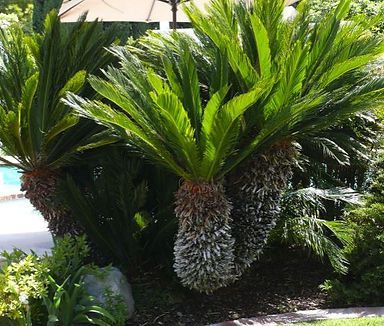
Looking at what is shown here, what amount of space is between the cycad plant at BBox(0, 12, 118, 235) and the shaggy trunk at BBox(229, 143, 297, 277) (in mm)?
1259

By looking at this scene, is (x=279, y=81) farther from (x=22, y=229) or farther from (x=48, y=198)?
(x=22, y=229)

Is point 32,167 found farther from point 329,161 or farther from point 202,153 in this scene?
point 329,161

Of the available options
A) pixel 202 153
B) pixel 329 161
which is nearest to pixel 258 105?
pixel 202 153

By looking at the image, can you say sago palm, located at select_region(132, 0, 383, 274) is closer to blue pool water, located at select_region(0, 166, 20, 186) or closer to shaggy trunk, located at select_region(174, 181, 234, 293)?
shaggy trunk, located at select_region(174, 181, 234, 293)

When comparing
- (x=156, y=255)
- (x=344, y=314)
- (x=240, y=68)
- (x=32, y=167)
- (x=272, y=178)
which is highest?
(x=240, y=68)

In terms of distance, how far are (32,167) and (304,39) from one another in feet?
8.92

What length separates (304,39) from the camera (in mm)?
5219

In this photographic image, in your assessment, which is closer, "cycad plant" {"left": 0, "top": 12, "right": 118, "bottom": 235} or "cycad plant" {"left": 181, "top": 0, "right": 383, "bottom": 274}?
"cycad plant" {"left": 181, "top": 0, "right": 383, "bottom": 274}

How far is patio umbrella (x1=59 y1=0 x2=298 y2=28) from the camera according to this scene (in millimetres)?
9125

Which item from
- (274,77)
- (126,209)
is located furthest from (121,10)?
(274,77)

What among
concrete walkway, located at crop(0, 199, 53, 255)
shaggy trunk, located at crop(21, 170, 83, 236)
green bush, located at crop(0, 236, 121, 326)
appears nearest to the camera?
green bush, located at crop(0, 236, 121, 326)

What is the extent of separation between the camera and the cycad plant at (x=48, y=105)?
203 inches

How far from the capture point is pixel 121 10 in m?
9.48

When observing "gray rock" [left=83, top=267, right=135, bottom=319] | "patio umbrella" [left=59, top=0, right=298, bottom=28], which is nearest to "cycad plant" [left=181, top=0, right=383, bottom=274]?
"gray rock" [left=83, top=267, right=135, bottom=319]
